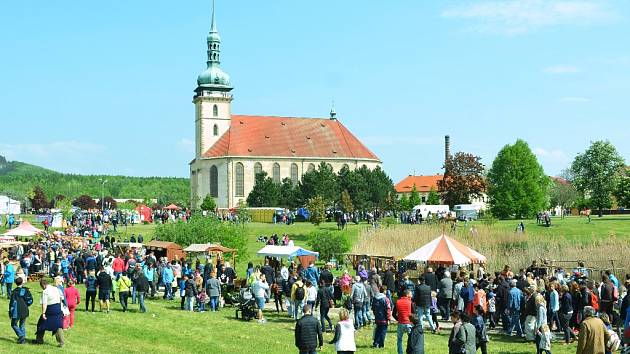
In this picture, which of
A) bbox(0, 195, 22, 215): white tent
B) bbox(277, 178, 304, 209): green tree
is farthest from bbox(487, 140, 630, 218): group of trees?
bbox(0, 195, 22, 215): white tent

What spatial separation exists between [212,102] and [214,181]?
402 inches

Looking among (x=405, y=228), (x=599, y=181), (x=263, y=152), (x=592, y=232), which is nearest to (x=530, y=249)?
(x=405, y=228)

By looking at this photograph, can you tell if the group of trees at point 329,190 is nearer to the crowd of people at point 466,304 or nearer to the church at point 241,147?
the church at point 241,147

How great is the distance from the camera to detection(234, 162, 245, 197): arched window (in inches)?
3666

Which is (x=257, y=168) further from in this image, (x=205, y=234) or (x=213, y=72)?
(x=205, y=234)

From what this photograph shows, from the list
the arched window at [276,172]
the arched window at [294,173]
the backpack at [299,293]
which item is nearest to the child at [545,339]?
the backpack at [299,293]

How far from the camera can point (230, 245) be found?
1414 inches

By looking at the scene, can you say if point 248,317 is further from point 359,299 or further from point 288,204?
point 288,204

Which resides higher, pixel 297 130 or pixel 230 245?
pixel 297 130

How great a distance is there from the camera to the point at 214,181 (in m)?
94.7

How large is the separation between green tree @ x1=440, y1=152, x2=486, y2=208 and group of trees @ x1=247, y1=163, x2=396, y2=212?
6.28 m

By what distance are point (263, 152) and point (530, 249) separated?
219 ft

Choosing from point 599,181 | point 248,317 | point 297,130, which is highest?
point 297,130

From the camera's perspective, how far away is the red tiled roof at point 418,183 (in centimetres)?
13725
